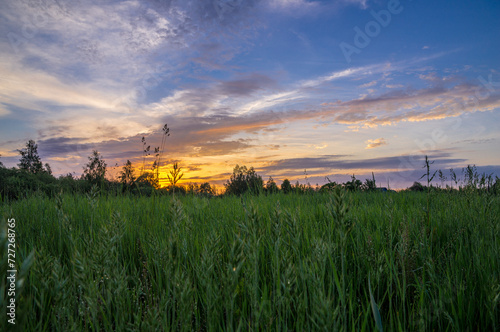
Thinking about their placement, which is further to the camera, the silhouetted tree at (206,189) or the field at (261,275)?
the silhouetted tree at (206,189)

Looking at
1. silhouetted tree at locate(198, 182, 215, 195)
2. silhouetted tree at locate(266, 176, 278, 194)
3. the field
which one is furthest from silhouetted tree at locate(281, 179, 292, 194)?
the field

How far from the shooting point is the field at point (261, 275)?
148 centimetres

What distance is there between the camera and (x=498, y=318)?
2.12 m

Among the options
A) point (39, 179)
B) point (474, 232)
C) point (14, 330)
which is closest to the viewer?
point (14, 330)

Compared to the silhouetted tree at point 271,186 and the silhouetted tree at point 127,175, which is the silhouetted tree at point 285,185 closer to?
the silhouetted tree at point 271,186

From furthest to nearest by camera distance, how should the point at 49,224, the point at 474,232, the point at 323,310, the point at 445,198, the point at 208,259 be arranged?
the point at 445,198, the point at 49,224, the point at 474,232, the point at 208,259, the point at 323,310

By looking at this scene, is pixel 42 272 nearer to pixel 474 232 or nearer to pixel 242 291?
pixel 242 291

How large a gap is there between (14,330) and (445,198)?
6255mm

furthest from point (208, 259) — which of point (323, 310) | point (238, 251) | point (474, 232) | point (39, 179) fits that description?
point (39, 179)

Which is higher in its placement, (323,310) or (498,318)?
(323,310)

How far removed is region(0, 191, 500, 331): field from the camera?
1477 mm

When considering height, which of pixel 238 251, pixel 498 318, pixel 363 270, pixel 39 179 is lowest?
pixel 498 318

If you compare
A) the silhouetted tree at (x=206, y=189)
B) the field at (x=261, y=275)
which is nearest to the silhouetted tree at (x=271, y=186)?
the silhouetted tree at (x=206, y=189)

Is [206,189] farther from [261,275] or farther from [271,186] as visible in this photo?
[261,275]
